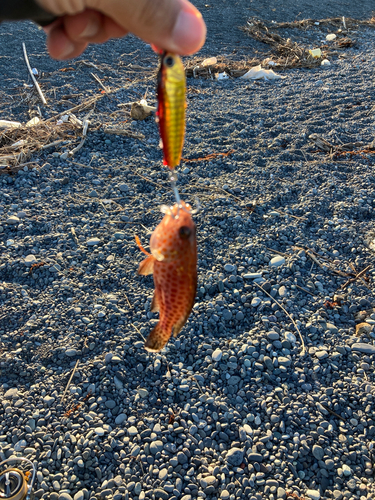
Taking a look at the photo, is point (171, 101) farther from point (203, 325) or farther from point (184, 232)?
point (203, 325)

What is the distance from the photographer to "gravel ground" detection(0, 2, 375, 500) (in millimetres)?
2766

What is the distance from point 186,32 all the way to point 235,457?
269 centimetres

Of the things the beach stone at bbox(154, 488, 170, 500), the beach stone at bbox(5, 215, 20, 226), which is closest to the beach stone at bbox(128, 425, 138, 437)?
the beach stone at bbox(154, 488, 170, 500)

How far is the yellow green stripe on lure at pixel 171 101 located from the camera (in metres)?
1.30

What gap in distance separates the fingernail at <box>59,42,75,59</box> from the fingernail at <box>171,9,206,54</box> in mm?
686

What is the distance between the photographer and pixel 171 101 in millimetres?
1335

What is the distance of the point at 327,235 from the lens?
4.52 m

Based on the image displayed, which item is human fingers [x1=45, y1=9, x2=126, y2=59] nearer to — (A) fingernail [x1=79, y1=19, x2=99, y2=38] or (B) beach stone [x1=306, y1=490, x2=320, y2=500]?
(A) fingernail [x1=79, y1=19, x2=99, y2=38]

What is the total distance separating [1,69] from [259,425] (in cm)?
864

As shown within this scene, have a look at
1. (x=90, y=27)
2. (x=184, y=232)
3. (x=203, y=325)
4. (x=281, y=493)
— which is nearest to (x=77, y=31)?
(x=90, y=27)

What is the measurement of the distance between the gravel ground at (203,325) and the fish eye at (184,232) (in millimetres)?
2010

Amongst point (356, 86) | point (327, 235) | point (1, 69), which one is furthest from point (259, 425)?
point (1, 69)

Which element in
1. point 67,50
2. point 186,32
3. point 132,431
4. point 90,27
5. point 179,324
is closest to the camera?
point 186,32

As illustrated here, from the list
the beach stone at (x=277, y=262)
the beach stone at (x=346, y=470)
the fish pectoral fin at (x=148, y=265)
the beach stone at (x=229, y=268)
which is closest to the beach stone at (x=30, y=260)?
the beach stone at (x=229, y=268)
